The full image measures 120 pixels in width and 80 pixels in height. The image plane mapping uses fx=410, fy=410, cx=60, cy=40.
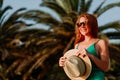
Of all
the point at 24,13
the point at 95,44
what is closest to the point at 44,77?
the point at 24,13

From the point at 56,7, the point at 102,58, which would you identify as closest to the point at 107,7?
the point at 56,7

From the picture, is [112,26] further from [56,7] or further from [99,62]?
[99,62]

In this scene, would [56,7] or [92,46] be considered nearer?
[92,46]

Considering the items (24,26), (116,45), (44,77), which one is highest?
(24,26)

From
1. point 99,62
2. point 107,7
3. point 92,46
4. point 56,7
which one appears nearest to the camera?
point 99,62

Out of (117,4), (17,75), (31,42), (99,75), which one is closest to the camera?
(99,75)

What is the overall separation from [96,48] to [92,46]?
3 centimetres

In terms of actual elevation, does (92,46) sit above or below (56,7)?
above

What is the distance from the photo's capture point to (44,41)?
2348cm

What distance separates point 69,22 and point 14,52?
4408 mm

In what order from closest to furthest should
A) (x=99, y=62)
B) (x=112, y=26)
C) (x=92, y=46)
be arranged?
(x=99, y=62)
(x=92, y=46)
(x=112, y=26)

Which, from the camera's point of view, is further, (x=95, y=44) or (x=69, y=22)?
(x=69, y=22)

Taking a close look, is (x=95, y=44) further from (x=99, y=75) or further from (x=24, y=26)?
(x=24, y=26)

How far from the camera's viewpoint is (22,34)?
81.9ft
